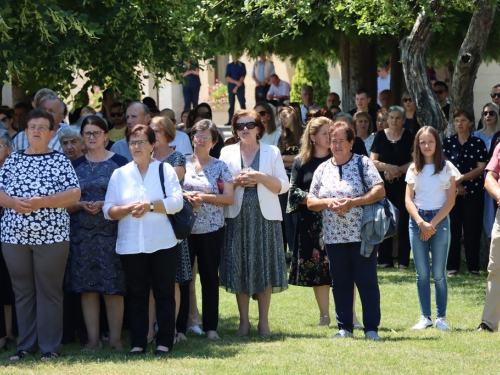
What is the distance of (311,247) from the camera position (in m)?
9.53

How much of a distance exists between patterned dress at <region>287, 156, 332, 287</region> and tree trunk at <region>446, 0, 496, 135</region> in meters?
3.89

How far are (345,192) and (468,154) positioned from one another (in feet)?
14.2

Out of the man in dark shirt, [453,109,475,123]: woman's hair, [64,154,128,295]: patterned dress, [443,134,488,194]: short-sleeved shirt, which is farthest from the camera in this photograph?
the man in dark shirt

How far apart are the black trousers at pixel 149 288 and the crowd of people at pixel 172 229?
0.01 meters

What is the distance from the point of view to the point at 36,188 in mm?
7973

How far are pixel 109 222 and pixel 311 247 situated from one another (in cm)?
212

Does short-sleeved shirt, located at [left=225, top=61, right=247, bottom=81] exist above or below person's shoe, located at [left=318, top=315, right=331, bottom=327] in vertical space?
above

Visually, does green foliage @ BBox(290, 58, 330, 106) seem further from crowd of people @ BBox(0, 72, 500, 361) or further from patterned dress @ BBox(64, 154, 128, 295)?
patterned dress @ BBox(64, 154, 128, 295)

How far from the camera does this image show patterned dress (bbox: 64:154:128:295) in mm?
8438

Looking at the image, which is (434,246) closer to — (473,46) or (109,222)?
(109,222)

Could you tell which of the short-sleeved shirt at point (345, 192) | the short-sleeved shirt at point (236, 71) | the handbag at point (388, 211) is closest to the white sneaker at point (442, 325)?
the handbag at point (388, 211)

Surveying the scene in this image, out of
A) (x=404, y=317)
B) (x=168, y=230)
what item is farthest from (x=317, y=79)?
(x=168, y=230)

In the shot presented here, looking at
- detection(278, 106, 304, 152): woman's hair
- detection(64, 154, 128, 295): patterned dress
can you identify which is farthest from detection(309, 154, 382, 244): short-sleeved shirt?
detection(278, 106, 304, 152): woman's hair

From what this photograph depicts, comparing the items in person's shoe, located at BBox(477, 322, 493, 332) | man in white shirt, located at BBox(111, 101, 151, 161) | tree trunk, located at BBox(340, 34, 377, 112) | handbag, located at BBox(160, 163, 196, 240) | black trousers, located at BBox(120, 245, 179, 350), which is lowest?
person's shoe, located at BBox(477, 322, 493, 332)
